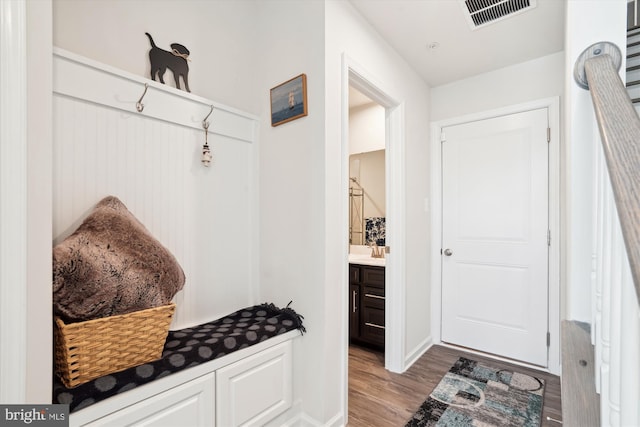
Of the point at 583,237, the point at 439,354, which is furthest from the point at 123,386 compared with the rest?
the point at 439,354

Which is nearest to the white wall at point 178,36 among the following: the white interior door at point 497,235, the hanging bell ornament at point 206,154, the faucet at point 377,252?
the hanging bell ornament at point 206,154

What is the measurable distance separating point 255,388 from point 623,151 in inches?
64.1

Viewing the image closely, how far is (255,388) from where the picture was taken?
1510 millimetres

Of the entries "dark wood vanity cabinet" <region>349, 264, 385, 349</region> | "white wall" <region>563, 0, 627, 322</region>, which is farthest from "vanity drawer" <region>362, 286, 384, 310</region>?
"white wall" <region>563, 0, 627, 322</region>

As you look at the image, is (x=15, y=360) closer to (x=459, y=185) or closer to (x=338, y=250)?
(x=338, y=250)

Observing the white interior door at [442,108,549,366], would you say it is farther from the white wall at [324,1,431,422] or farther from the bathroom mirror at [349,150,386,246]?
the bathroom mirror at [349,150,386,246]

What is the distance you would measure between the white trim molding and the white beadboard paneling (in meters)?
0.38

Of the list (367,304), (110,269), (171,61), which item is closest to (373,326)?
(367,304)

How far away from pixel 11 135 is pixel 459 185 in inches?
119

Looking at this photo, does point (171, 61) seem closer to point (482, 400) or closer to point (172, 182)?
point (172, 182)

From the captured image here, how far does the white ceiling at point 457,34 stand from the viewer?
1973 mm

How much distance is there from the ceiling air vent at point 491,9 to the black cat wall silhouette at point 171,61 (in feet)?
5.71

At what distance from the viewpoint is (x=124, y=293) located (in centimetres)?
117

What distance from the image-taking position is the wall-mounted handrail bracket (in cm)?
88
